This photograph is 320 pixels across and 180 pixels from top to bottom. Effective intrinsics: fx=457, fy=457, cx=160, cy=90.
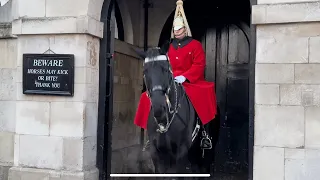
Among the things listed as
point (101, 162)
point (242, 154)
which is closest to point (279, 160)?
point (101, 162)

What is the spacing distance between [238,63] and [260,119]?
3231mm

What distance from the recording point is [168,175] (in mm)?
5383

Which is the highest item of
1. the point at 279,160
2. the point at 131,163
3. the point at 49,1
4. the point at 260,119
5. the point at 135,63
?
the point at 49,1

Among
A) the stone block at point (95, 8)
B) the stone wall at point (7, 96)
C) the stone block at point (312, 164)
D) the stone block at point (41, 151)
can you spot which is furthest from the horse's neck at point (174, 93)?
the stone wall at point (7, 96)

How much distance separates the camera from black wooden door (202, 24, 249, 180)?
847 centimetres

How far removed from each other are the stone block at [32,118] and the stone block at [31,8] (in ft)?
4.21

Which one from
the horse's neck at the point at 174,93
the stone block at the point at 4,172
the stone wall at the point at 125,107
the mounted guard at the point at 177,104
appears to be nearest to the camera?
the mounted guard at the point at 177,104

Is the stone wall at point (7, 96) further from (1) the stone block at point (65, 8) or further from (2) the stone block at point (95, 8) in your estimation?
(2) the stone block at point (95, 8)

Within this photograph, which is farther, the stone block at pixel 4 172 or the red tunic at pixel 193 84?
the stone block at pixel 4 172

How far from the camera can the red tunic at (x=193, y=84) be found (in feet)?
19.2

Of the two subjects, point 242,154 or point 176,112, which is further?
point 242,154

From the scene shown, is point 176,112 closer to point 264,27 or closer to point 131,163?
point 264,27

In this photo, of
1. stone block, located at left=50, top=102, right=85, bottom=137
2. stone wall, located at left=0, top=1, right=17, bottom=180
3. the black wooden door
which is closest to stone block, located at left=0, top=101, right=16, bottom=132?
stone wall, located at left=0, top=1, right=17, bottom=180

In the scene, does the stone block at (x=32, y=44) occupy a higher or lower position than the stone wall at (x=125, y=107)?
higher
